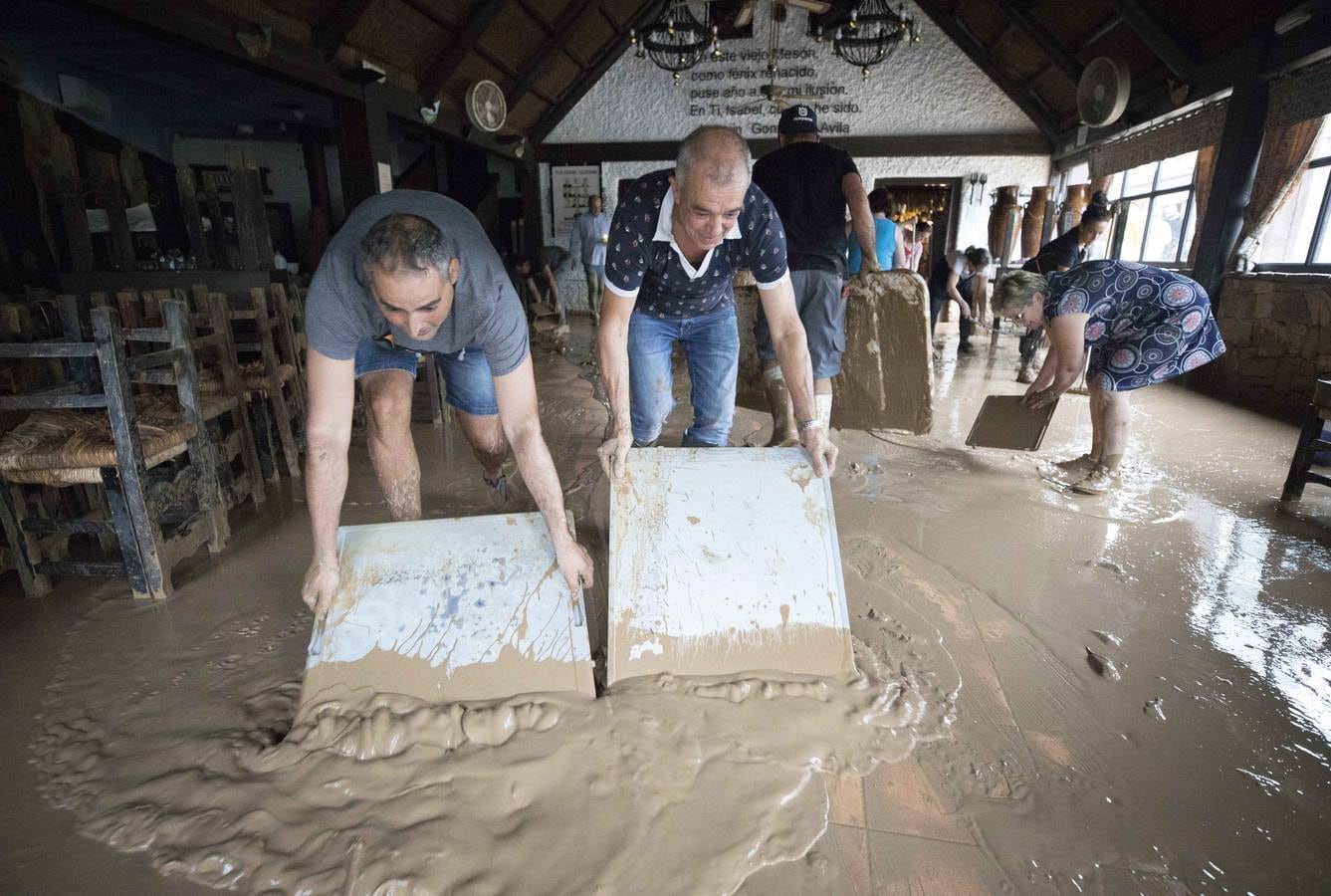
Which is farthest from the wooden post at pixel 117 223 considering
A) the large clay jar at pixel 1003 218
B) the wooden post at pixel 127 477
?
the large clay jar at pixel 1003 218

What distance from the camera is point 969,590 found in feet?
6.44

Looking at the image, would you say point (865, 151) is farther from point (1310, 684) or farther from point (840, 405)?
point (1310, 684)

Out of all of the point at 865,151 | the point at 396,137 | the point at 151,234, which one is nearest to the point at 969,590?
the point at 151,234

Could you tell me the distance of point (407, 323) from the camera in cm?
132

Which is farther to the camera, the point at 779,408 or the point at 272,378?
the point at 779,408

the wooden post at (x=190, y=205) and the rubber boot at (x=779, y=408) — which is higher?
the wooden post at (x=190, y=205)

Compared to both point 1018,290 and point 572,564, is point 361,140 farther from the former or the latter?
point 572,564

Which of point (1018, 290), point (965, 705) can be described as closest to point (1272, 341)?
point (1018, 290)

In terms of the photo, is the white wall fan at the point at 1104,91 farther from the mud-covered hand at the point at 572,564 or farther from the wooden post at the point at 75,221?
the wooden post at the point at 75,221

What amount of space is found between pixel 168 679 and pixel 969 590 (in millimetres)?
2119

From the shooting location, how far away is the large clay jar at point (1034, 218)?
23.9 feet

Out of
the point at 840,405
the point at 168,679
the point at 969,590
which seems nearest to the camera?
the point at 168,679

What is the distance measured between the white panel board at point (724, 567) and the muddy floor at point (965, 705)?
283 mm

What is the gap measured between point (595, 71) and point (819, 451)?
909 cm
